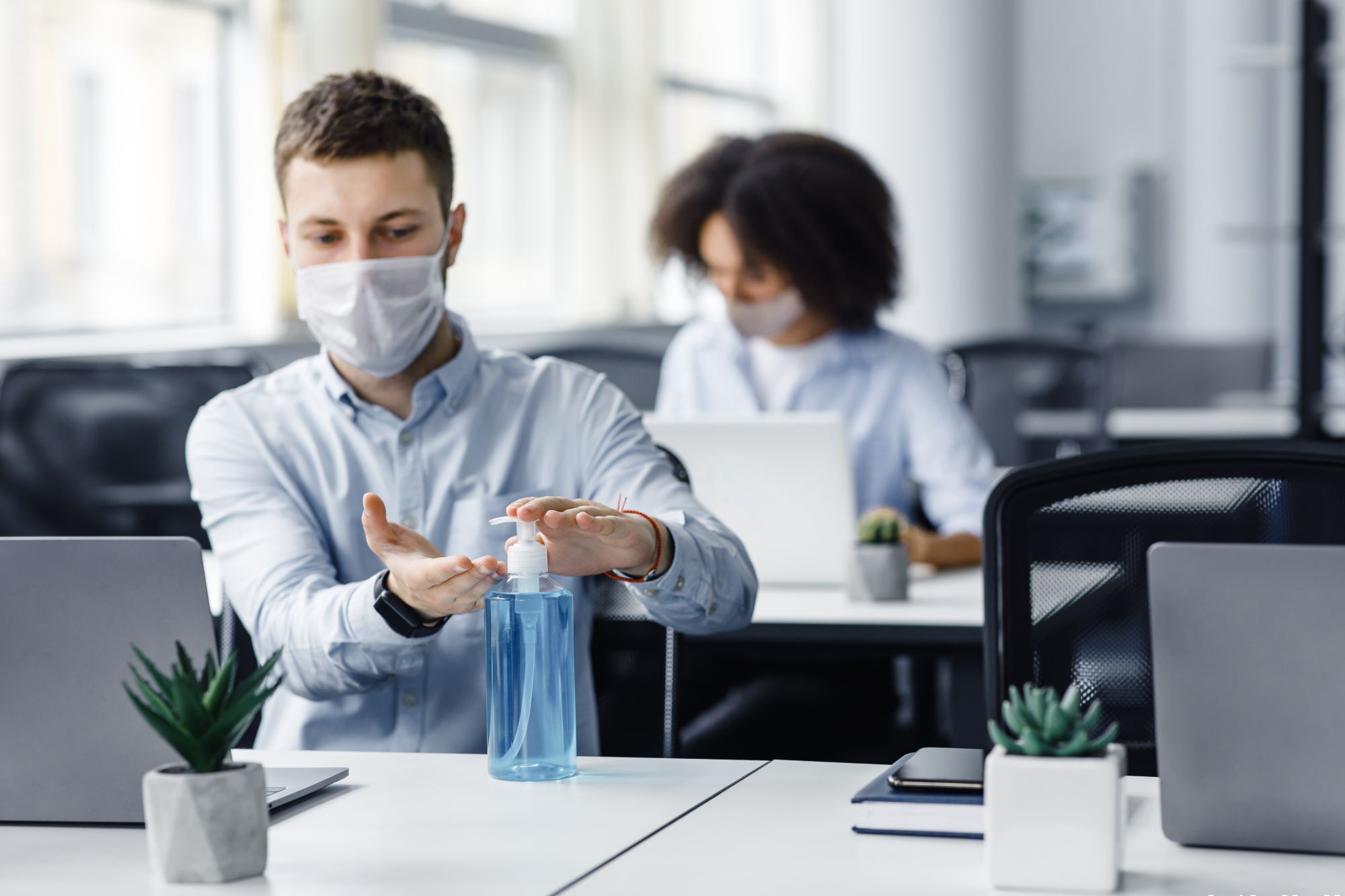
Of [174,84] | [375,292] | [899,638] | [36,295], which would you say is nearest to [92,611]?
[375,292]

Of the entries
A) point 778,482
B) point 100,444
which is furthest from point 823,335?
point 100,444

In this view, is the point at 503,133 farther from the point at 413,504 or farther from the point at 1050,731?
the point at 1050,731

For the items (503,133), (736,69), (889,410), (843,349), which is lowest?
(889,410)

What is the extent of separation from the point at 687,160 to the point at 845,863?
3.58 m

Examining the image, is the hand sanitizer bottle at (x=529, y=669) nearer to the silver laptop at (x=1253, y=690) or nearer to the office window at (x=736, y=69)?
the silver laptop at (x=1253, y=690)

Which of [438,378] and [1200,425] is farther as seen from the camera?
[1200,425]

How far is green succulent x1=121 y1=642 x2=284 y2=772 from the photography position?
1.01m

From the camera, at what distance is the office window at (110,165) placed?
3.66 meters

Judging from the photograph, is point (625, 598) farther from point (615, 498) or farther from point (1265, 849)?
point (1265, 849)

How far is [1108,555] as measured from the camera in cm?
145

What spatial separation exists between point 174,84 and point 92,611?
10.7 feet

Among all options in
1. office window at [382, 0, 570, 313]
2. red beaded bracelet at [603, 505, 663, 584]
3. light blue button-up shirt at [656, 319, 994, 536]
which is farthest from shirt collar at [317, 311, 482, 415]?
office window at [382, 0, 570, 313]

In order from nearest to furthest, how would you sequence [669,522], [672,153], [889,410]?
[669,522]
[889,410]
[672,153]

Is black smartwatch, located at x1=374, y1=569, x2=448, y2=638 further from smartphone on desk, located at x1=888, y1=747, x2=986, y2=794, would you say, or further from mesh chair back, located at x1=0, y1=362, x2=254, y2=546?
mesh chair back, located at x1=0, y1=362, x2=254, y2=546
